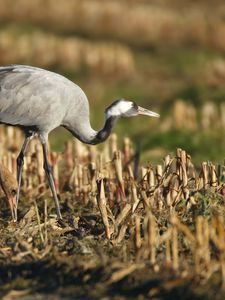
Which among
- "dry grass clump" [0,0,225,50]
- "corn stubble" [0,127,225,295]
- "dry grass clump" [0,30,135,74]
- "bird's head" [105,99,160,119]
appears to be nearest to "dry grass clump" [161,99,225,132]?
"corn stubble" [0,127,225,295]

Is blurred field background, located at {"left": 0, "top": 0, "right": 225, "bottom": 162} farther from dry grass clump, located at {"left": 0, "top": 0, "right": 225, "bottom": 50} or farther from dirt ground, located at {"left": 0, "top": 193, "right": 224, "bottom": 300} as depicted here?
dirt ground, located at {"left": 0, "top": 193, "right": 224, "bottom": 300}

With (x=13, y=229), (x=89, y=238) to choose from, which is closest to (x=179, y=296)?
(x=89, y=238)

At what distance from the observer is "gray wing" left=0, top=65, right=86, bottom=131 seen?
1006 cm

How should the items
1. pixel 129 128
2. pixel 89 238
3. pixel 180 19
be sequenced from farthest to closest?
pixel 180 19 → pixel 129 128 → pixel 89 238

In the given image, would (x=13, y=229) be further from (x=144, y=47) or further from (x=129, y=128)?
(x=144, y=47)

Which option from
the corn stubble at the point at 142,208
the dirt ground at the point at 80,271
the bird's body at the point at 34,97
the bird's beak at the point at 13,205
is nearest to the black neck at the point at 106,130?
the corn stubble at the point at 142,208

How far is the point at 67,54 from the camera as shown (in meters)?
28.3

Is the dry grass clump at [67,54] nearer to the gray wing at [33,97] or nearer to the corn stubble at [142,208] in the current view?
the corn stubble at [142,208]

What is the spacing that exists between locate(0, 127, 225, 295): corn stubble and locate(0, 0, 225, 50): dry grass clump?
68.8ft

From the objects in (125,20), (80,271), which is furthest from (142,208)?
(125,20)

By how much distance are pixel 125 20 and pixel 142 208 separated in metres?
27.2

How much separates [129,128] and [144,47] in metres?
12.0

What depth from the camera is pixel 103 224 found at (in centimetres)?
856

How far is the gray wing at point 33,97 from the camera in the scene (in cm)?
1006
